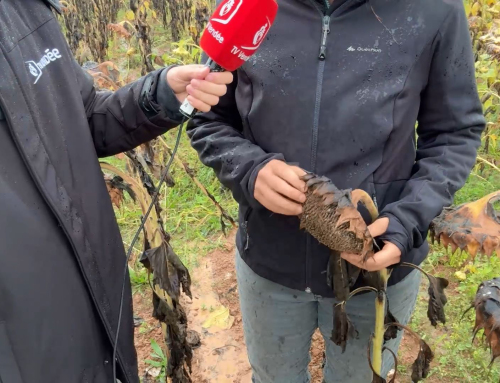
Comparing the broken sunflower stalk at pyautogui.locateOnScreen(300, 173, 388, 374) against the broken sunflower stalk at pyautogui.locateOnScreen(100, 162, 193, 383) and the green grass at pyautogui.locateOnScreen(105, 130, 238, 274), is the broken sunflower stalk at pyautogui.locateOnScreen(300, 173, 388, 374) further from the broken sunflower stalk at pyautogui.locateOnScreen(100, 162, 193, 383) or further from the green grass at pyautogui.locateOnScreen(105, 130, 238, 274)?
the green grass at pyautogui.locateOnScreen(105, 130, 238, 274)

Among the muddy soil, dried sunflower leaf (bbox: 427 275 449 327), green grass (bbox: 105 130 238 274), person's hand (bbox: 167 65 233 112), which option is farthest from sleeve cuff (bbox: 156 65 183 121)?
green grass (bbox: 105 130 238 274)

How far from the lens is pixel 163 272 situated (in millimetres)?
1490

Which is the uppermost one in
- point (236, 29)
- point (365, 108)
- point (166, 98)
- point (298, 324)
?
→ point (236, 29)

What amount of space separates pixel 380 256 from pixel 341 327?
27cm

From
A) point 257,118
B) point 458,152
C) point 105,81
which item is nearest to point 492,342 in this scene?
point 458,152

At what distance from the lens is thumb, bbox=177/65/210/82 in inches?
40.4

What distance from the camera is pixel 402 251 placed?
3.59 feet

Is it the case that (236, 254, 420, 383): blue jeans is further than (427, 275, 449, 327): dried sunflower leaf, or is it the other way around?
(236, 254, 420, 383): blue jeans

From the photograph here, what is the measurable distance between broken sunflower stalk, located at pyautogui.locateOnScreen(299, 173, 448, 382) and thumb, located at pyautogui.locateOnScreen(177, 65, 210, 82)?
31cm

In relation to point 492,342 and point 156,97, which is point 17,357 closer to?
point 156,97

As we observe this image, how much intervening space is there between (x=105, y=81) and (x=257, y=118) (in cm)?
87

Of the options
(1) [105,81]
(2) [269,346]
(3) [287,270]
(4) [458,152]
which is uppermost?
(1) [105,81]

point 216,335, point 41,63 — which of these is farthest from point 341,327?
point 216,335

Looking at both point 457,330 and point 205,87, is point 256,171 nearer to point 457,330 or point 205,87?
point 205,87
